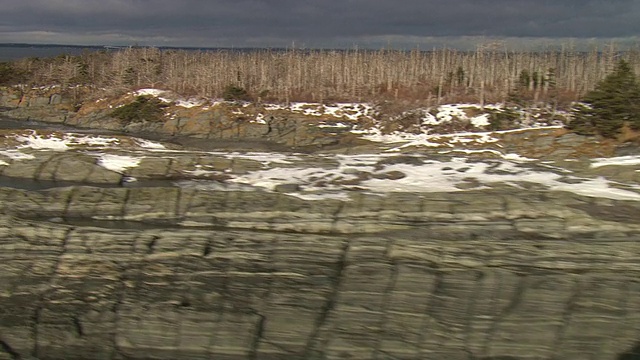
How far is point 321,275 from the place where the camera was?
12344 millimetres

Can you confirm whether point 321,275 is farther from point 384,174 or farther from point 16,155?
point 16,155

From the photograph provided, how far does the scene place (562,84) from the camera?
80000 millimetres

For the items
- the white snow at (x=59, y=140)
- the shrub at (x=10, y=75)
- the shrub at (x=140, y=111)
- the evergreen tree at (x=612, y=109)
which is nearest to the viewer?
the evergreen tree at (x=612, y=109)

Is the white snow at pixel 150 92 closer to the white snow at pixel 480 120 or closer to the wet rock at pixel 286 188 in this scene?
the white snow at pixel 480 120

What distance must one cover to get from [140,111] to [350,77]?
36553mm

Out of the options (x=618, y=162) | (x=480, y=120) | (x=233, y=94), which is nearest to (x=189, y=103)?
(x=233, y=94)

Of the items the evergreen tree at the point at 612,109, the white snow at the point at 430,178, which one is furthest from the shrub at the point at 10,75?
the evergreen tree at the point at 612,109

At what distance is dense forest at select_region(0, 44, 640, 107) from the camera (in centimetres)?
7069

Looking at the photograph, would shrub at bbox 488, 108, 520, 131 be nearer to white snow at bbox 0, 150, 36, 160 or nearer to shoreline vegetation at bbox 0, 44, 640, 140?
shoreline vegetation at bbox 0, 44, 640, 140

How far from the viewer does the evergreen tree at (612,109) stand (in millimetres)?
37969

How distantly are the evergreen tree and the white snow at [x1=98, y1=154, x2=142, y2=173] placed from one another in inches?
1326

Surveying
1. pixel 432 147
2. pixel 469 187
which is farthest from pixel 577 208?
pixel 432 147

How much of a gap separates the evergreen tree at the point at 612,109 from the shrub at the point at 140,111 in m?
48.0

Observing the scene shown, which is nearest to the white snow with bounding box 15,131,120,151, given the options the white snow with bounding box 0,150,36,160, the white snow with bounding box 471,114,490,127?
the white snow with bounding box 0,150,36,160
